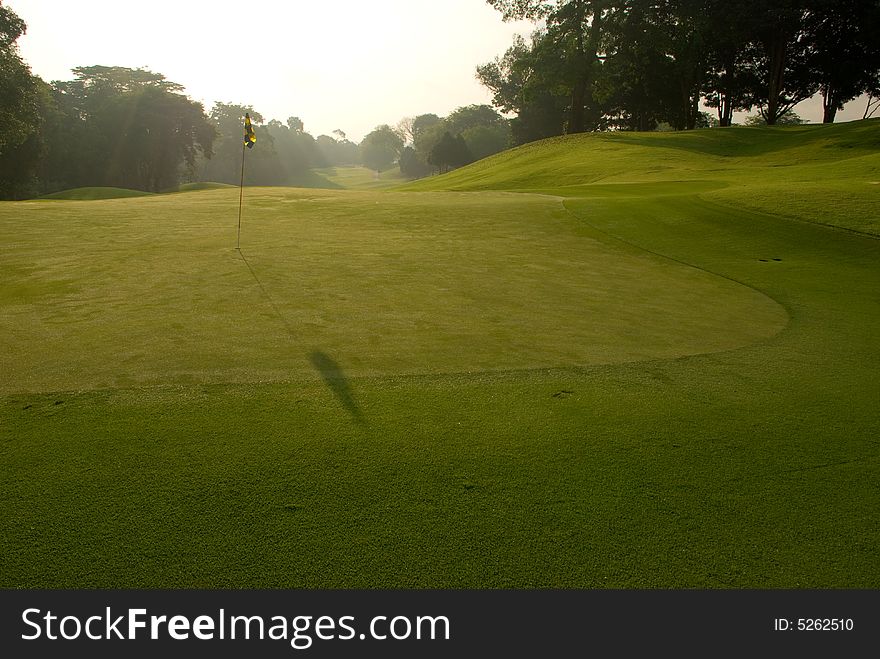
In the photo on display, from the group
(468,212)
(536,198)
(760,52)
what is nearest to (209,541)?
(468,212)

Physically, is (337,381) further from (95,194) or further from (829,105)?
(829,105)

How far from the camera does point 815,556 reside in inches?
133

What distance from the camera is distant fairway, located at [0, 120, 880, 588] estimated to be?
3.33 m

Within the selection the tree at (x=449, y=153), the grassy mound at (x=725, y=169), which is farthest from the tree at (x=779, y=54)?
the tree at (x=449, y=153)

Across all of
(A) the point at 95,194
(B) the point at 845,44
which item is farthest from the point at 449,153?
(A) the point at 95,194

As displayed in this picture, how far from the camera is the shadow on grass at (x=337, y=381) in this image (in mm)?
4980

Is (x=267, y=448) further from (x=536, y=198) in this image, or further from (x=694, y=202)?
(x=536, y=198)

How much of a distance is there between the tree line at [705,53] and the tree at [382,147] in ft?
356

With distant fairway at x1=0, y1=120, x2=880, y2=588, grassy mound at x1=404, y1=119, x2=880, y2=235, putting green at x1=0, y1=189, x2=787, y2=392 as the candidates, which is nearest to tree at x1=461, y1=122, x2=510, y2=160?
grassy mound at x1=404, y1=119, x2=880, y2=235

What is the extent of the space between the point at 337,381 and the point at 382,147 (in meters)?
188

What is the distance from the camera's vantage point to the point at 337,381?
18.3ft

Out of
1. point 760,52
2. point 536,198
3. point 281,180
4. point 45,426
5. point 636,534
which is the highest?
point 760,52

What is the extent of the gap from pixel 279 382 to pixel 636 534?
3.45m

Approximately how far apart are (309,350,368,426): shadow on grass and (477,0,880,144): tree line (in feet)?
159
